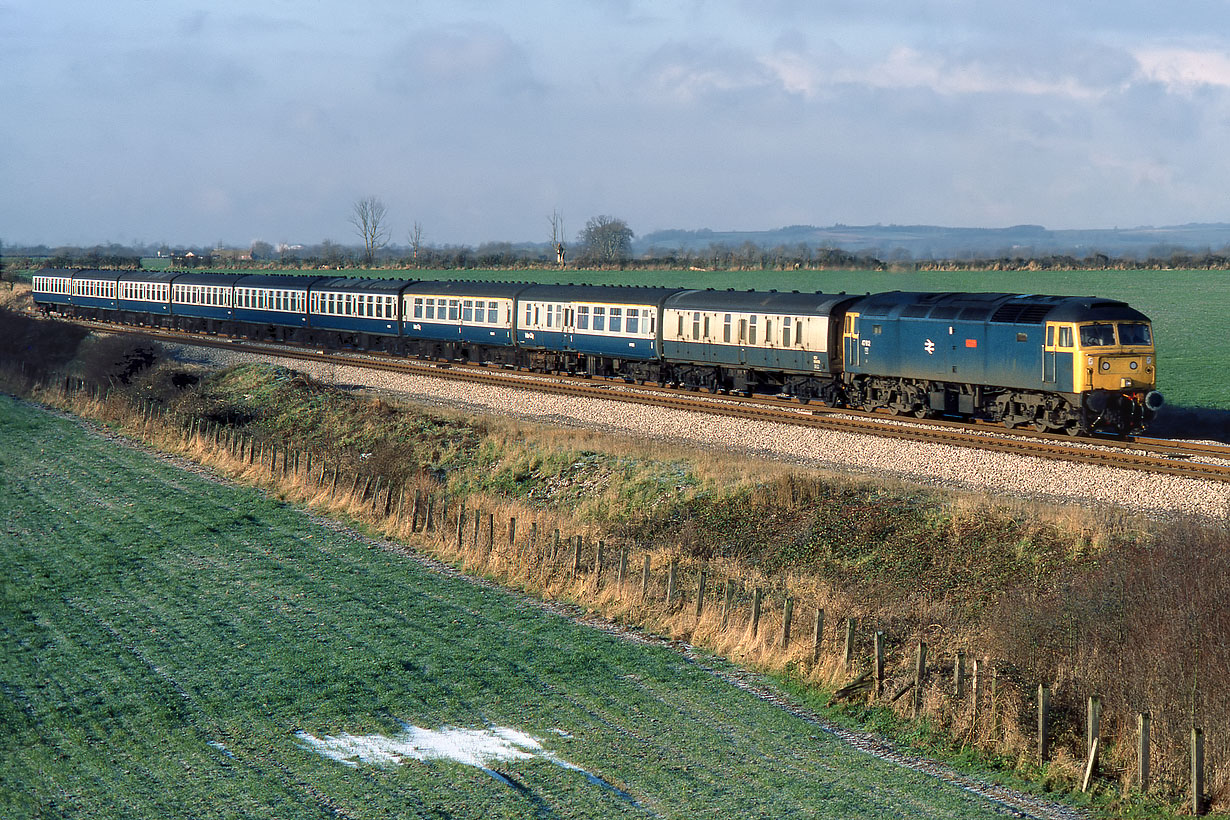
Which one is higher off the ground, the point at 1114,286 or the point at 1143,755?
the point at 1114,286

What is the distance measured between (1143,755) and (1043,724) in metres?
1.38

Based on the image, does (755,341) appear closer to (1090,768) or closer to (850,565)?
(850,565)

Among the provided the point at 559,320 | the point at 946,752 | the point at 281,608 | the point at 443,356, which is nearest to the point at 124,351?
the point at 443,356

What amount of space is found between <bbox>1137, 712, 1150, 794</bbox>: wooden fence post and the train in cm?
1678

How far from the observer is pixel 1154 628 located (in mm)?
16031

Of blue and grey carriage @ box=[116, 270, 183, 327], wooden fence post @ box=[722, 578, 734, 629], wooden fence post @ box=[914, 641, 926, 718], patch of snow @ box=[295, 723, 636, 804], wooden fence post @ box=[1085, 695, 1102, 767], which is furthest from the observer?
blue and grey carriage @ box=[116, 270, 183, 327]

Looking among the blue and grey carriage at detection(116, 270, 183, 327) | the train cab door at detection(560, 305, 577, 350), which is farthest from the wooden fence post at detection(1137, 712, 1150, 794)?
the blue and grey carriage at detection(116, 270, 183, 327)

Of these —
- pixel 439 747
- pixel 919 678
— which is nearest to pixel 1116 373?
pixel 919 678

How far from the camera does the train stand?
30438 millimetres

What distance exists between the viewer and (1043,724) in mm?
15484

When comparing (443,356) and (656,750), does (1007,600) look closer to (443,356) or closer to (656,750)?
(656,750)

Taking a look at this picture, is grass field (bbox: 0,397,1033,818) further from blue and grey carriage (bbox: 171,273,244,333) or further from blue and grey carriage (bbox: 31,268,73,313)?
blue and grey carriage (bbox: 31,268,73,313)

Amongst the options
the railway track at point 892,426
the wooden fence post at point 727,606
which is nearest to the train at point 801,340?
the railway track at point 892,426

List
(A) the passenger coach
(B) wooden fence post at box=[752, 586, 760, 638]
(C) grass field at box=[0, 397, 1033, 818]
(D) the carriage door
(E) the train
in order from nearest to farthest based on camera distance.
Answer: (C) grass field at box=[0, 397, 1033, 818]
(B) wooden fence post at box=[752, 586, 760, 638]
(D) the carriage door
(E) the train
(A) the passenger coach
